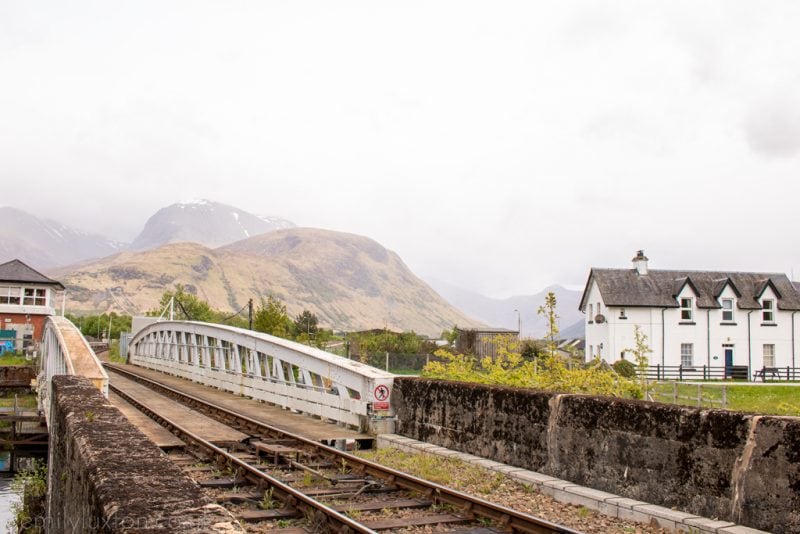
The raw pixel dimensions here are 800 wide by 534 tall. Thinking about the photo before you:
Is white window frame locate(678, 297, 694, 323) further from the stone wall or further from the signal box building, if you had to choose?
the signal box building

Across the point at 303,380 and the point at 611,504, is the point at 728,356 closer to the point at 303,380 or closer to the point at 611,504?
the point at 303,380

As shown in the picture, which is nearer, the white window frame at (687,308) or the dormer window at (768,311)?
the white window frame at (687,308)

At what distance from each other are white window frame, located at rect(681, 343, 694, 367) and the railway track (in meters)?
35.5

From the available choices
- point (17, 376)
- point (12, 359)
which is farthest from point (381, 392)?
point (12, 359)

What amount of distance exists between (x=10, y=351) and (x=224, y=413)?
47156mm

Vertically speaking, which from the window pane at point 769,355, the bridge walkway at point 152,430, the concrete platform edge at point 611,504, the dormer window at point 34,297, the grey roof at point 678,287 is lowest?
the bridge walkway at point 152,430

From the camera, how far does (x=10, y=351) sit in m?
55.1

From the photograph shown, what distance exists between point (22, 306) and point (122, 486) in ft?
203

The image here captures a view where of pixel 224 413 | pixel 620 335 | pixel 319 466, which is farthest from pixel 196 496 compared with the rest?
pixel 620 335

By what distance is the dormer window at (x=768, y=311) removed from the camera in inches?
1705

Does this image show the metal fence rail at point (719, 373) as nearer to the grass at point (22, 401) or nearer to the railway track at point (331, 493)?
the grass at point (22, 401)

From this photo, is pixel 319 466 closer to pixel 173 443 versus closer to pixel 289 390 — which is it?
pixel 173 443

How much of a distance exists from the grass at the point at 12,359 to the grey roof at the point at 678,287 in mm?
36923

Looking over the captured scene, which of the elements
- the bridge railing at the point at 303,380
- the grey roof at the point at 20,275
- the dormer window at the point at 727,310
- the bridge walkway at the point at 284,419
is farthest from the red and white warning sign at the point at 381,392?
the grey roof at the point at 20,275
